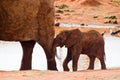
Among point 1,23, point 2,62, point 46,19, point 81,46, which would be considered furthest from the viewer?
point 2,62

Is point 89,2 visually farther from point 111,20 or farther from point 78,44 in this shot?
point 78,44

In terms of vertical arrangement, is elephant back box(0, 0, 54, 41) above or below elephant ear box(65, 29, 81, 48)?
above

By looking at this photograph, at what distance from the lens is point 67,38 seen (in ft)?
40.5

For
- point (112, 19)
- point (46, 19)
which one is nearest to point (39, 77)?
point (46, 19)

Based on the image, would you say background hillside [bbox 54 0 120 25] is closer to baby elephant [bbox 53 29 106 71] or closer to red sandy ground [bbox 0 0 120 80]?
red sandy ground [bbox 0 0 120 80]

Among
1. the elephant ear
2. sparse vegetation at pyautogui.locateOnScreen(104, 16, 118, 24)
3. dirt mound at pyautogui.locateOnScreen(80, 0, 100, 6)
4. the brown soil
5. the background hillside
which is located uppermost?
dirt mound at pyautogui.locateOnScreen(80, 0, 100, 6)

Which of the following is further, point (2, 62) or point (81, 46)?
point (2, 62)

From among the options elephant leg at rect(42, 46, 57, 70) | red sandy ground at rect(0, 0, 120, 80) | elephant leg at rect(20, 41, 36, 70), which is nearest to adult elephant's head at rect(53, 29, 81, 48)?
elephant leg at rect(42, 46, 57, 70)

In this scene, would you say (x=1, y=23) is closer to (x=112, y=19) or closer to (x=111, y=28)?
(x=111, y=28)

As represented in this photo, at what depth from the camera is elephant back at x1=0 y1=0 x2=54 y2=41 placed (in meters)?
10.5

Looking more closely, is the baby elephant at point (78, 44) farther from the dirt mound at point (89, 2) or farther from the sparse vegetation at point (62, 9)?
the dirt mound at point (89, 2)

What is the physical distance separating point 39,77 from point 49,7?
288 centimetres

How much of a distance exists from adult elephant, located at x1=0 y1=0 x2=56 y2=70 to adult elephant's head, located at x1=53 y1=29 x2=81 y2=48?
1.72 ft

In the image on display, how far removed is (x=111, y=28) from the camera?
29.0 meters
